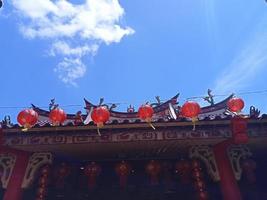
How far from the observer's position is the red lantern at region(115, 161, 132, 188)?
357 inches

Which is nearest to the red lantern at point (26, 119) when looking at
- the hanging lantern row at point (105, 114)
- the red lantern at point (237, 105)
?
the hanging lantern row at point (105, 114)

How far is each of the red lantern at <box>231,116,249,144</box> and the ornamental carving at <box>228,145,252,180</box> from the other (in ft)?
2.37

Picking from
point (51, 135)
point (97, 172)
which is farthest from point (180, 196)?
point (51, 135)

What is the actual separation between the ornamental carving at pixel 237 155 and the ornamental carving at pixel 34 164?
4.70 m

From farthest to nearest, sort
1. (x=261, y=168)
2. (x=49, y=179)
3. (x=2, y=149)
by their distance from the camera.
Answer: (x=261, y=168), (x=49, y=179), (x=2, y=149)

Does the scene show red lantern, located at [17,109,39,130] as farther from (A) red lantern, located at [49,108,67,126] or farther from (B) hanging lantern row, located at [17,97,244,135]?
(A) red lantern, located at [49,108,67,126]

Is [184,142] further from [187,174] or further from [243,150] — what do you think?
[243,150]

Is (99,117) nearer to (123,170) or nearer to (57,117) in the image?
(57,117)

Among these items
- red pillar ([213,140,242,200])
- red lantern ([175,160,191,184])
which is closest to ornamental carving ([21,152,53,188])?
red lantern ([175,160,191,184])

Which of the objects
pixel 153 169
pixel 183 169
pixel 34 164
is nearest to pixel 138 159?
pixel 153 169

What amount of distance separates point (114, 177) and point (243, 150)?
12.0 feet

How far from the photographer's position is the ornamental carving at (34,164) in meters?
8.62

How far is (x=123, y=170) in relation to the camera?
9.05m

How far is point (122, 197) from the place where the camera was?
9.55 m
